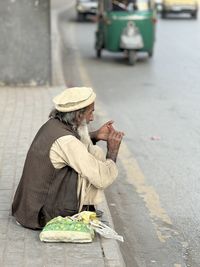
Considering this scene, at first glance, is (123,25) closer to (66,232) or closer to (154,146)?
(154,146)

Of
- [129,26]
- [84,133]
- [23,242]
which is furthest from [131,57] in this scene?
[23,242]

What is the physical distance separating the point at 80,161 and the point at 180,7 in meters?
29.0

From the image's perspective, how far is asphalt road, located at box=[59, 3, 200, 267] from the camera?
18.1 feet

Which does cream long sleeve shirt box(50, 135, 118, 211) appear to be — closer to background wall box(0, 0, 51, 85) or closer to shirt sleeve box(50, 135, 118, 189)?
shirt sleeve box(50, 135, 118, 189)

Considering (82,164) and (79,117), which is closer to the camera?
(82,164)

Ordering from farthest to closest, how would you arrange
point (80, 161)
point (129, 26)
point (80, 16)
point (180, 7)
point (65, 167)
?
point (180, 7)
point (80, 16)
point (129, 26)
point (65, 167)
point (80, 161)

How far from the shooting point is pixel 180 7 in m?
32.8

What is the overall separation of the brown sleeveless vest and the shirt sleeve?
0.05 metres

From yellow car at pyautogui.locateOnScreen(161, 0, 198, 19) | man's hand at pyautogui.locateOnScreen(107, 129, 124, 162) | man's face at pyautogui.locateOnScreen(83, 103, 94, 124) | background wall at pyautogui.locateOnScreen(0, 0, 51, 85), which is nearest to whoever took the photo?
man's face at pyautogui.locateOnScreen(83, 103, 94, 124)

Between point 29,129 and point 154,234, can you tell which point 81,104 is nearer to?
point 154,234

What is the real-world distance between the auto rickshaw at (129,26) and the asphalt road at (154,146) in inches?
18.3

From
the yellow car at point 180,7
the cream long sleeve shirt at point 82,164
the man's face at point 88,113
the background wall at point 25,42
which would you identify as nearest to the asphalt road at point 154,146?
the cream long sleeve shirt at point 82,164

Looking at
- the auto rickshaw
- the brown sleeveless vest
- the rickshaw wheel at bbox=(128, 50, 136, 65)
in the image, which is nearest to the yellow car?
the auto rickshaw

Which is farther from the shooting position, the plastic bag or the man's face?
the man's face
